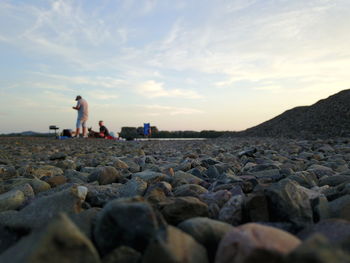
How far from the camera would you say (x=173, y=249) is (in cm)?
83

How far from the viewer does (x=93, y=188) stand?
185cm

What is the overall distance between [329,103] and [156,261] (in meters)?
14.9

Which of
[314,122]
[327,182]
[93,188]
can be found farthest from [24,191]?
[314,122]

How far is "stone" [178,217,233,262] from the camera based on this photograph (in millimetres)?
981

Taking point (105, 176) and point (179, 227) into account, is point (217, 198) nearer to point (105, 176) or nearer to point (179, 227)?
point (179, 227)

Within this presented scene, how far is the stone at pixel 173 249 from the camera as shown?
81cm

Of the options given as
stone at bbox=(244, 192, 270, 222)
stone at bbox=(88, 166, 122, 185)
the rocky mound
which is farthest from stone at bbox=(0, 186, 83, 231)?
the rocky mound

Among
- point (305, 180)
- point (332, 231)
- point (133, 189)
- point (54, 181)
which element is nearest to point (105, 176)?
point (54, 181)

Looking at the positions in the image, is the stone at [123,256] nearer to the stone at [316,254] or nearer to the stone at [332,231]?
the stone at [316,254]

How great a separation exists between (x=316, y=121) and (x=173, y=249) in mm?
12986

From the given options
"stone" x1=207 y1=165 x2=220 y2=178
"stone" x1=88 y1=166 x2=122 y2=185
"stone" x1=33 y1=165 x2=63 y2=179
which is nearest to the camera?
"stone" x1=88 y1=166 x2=122 y2=185

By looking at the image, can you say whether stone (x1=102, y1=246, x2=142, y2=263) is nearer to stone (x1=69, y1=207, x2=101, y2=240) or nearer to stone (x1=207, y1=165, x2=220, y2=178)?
stone (x1=69, y1=207, x2=101, y2=240)

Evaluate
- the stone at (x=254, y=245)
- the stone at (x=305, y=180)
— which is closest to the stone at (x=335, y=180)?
the stone at (x=305, y=180)

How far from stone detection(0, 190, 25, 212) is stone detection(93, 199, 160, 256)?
0.91 m
